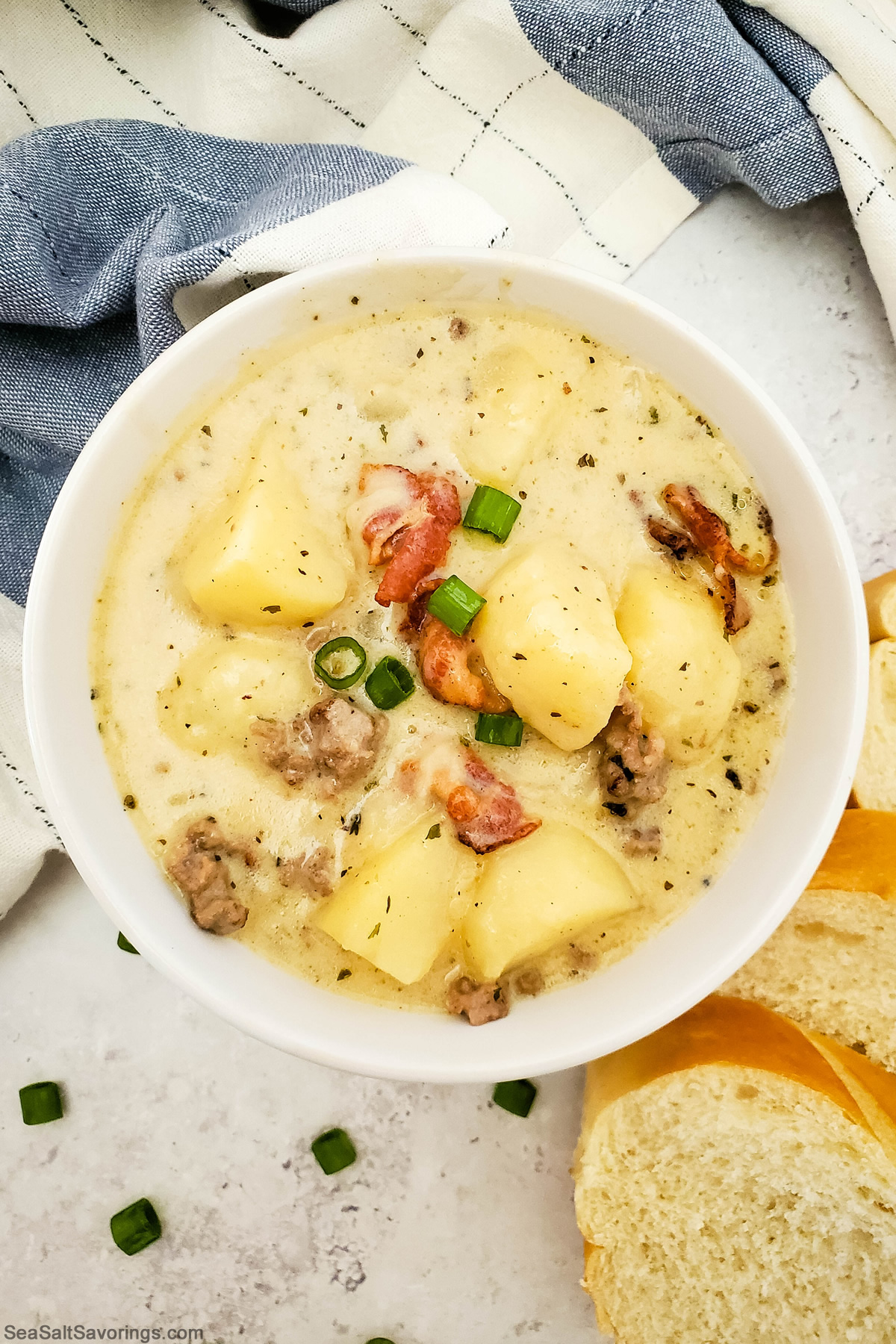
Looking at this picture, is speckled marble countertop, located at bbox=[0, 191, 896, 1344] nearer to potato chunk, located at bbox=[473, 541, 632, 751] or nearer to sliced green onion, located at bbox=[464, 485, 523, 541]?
potato chunk, located at bbox=[473, 541, 632, 751]

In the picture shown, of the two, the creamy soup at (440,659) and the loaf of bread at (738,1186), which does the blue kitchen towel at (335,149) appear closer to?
the creamy soup at (440,659)

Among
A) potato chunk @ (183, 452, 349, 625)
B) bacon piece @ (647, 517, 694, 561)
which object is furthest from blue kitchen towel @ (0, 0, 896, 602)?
bacon piece @ (647, 517, 694, 561)

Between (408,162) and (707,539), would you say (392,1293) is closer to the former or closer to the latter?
(707,539)

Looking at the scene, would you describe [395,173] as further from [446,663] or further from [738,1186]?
[738,1186]

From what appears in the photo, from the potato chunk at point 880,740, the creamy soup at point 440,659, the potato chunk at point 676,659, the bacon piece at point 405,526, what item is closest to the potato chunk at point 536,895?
the creamy soup at point 440,659

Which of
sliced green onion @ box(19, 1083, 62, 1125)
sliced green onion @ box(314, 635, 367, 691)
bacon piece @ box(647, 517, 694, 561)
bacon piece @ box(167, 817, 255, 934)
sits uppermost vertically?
bacon piece @ box(647, 517, 694, 561)

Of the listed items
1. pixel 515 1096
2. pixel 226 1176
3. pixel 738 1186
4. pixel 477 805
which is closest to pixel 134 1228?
pixel 226 1176
